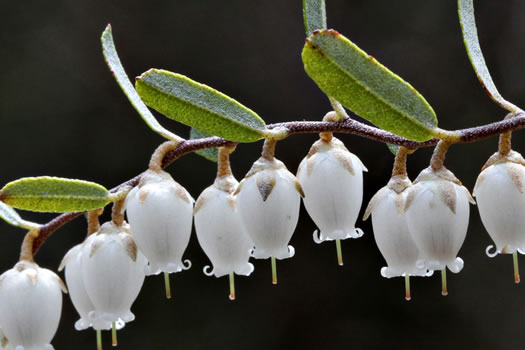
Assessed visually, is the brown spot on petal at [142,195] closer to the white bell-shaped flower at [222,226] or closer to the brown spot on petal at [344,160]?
the white bell-shaped flower at [222,226]

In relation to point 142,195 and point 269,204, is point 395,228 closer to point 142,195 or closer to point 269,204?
point 269,204

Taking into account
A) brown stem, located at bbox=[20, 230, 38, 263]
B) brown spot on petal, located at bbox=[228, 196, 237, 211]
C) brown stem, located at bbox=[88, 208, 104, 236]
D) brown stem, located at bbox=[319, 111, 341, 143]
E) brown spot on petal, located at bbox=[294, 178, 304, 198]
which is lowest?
brown stem, located at bbox=[20, 230, 38, 263]

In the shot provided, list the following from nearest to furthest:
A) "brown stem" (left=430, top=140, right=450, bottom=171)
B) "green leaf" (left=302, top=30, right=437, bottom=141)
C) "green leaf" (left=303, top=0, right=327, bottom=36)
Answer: "green leaf" (left=302, top=30, right=437, bottom=141), "brown stem" (left=430, top=140, right=450, bottom=171), "green leaf" (left=303, top=0, right=327, bottom=36)

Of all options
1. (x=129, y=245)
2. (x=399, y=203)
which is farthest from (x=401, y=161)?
(x=129, y=245)

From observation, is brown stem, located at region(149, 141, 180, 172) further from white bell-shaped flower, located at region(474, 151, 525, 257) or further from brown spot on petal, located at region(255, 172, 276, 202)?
white bell-shaped flower, located at region(474, 151, 525, 257)

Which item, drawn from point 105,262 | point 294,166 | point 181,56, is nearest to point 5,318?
point 105,262

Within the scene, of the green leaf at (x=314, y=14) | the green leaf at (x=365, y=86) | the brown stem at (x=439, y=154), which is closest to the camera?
the green leaf at (x=365, y=86)

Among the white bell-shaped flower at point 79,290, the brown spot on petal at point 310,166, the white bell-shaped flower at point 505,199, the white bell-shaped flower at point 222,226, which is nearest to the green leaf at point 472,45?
the white bell-shaped flower at point 505,199

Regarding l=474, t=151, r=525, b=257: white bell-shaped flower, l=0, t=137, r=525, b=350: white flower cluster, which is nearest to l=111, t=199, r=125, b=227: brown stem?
l=0, t=137, r=525, b=350: white flower cluster
